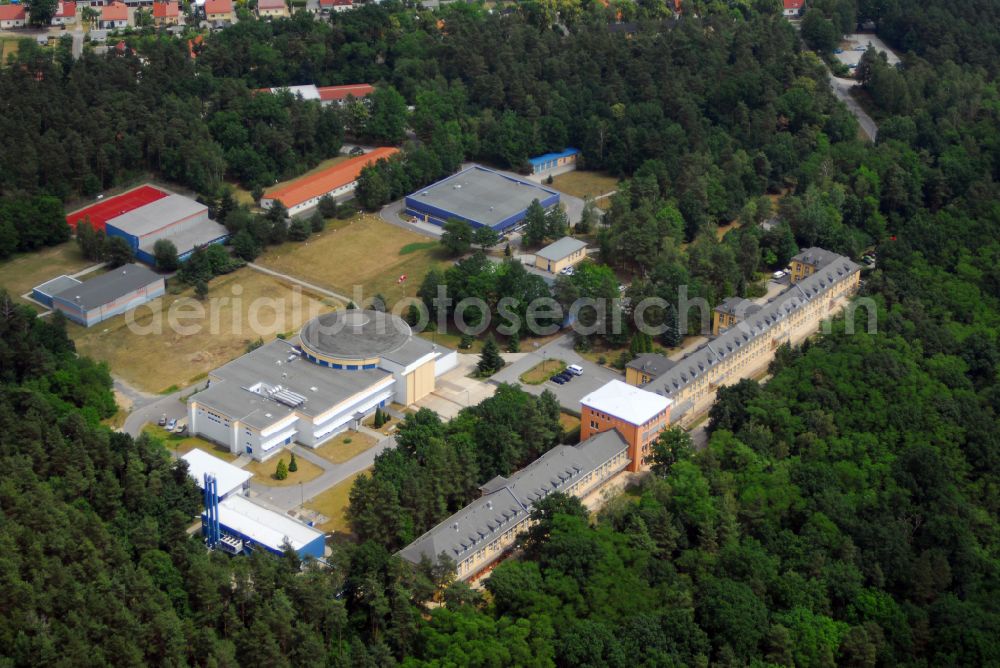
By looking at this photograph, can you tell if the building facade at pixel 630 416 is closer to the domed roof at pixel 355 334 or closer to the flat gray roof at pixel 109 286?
the domed roof at pixel 355 334

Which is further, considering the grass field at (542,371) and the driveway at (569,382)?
the grass field at (542,371)

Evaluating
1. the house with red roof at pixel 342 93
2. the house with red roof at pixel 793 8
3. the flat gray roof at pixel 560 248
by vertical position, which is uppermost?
the house with red roof at pixel 793 8

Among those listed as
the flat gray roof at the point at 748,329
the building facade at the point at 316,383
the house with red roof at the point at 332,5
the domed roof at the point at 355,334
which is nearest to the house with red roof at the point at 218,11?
the house with red roof at the point at 332,5

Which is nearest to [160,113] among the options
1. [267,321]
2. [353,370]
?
[267,321]

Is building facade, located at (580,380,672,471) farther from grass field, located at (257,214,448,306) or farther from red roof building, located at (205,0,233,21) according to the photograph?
red roof building, located at (205,0,233,21)

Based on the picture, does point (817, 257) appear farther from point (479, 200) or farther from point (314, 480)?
point (314, 480)

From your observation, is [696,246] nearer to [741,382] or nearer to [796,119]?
[741,382]

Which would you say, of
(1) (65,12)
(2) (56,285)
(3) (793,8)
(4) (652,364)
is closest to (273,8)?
(1) (65,12)
